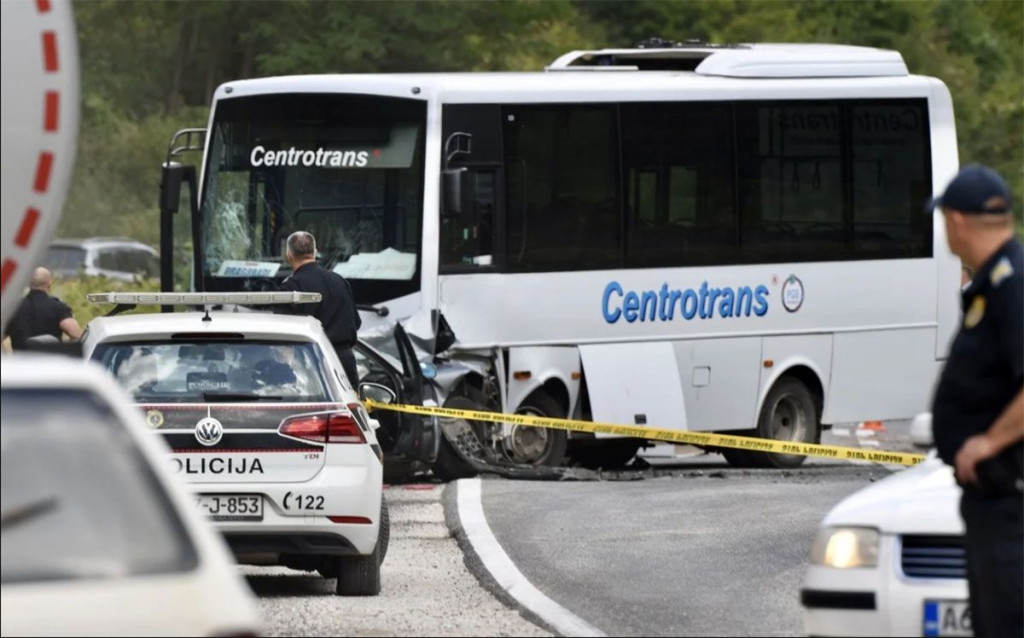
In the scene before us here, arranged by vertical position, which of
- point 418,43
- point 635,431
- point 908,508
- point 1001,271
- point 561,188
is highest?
point 418,43

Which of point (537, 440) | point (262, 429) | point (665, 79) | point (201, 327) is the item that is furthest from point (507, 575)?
point (665, 79)

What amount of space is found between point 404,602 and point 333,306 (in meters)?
5.90

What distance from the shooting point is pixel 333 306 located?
17391 mm

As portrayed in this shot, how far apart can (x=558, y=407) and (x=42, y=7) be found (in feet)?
46.4

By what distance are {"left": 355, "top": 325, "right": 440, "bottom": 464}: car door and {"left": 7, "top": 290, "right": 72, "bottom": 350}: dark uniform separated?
2349mm

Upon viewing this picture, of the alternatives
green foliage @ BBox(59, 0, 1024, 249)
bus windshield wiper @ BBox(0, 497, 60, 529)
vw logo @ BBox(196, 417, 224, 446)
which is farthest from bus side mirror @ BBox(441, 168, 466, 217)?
green foliage @ BBox(59, 0, 1024, 249)

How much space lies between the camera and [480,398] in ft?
66.1

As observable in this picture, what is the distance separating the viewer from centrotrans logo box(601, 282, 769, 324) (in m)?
21.4

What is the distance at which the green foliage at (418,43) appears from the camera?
4572 centimetres

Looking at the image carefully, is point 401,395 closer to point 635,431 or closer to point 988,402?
point 635,431

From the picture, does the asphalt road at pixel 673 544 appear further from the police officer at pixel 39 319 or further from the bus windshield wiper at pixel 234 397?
the police officer at pixel 39 319

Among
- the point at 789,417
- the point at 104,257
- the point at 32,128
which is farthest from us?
the point at 104,257

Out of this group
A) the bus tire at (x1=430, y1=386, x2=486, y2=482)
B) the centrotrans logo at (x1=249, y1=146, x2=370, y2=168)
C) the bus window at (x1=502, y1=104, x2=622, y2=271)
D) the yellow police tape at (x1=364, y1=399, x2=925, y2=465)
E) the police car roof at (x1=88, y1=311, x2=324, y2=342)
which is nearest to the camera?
the police car roof at (x1=88, y1=311, x2=324, y2=342)

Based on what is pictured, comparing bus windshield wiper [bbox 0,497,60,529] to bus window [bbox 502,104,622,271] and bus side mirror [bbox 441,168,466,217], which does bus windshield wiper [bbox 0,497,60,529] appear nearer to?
bus side mirror [bbox 441,168,466,217]
